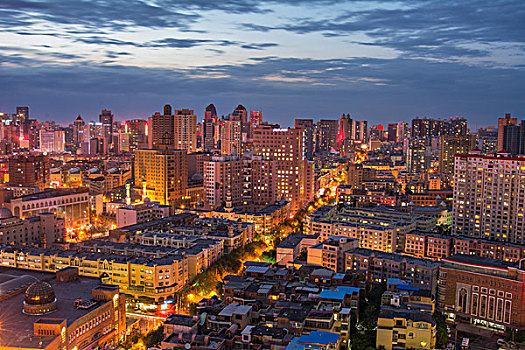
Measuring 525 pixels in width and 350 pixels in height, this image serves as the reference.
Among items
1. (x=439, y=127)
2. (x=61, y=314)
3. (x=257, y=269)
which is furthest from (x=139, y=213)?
(x=439, y=127)

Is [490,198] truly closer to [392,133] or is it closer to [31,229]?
[31,229]

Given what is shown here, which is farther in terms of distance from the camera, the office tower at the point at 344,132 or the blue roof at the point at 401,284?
the office tower at the point at 344,132

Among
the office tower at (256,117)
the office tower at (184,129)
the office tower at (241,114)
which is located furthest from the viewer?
the office tower at (256,117)

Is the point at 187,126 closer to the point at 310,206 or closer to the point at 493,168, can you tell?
the point at 310,206

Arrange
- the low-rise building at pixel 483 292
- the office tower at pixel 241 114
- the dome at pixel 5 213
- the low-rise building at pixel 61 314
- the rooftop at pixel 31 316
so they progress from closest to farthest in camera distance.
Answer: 1. the rooftop at pixel 31 316
2. the low-rise building at pixel 61 314
3. the low-rise building at pixel 483 292
4. the dome at pixel 5 213
5. the office tower at pixel 241 114

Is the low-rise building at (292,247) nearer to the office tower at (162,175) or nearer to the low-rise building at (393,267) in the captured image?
the low-rise building at (393,267)

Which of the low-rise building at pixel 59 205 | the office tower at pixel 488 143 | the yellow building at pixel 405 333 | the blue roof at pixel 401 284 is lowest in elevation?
the yellow building at pixel 405 333

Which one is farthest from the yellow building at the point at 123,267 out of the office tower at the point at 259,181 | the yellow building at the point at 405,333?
the office tower at the point at 259,181
